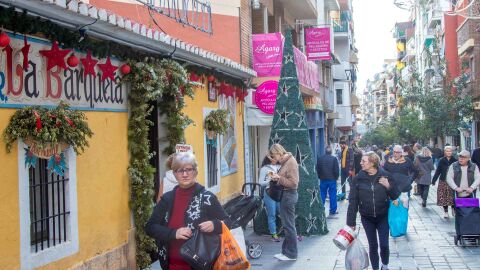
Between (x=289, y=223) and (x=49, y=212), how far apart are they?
3.99 m

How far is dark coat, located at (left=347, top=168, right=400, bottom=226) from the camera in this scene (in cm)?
837

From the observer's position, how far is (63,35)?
7008 millimetres

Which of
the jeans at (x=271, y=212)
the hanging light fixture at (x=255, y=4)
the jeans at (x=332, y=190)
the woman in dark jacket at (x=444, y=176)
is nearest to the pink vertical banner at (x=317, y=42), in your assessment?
the hanging light fixture at (x=255, y=4)

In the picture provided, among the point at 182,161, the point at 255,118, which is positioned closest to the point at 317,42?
the point at 255,118

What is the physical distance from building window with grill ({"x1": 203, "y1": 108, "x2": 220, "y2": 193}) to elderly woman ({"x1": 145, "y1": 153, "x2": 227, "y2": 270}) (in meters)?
7.02

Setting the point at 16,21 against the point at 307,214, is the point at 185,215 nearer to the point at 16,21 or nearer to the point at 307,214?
the point at 16,21

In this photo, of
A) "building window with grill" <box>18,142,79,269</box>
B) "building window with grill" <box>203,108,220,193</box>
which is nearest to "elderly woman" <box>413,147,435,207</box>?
"building window with grill" <box>203,108,220,193</box>

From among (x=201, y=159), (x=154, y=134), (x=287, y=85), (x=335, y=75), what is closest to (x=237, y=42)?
(x=287, y=85)

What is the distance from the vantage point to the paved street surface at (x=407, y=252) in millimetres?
9523

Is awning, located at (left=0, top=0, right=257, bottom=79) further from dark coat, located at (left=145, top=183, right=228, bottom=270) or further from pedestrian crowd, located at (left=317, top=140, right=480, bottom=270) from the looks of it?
pedestrian crowd, located at (left=317, top=140, right=480, bottom=270)

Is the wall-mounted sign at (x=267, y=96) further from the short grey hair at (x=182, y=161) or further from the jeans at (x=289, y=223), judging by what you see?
the short grey hair at (x=182, y=161)

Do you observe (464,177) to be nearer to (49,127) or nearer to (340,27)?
(49,127)

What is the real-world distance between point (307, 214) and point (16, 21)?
7463 mm

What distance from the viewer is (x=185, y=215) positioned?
5.07m
